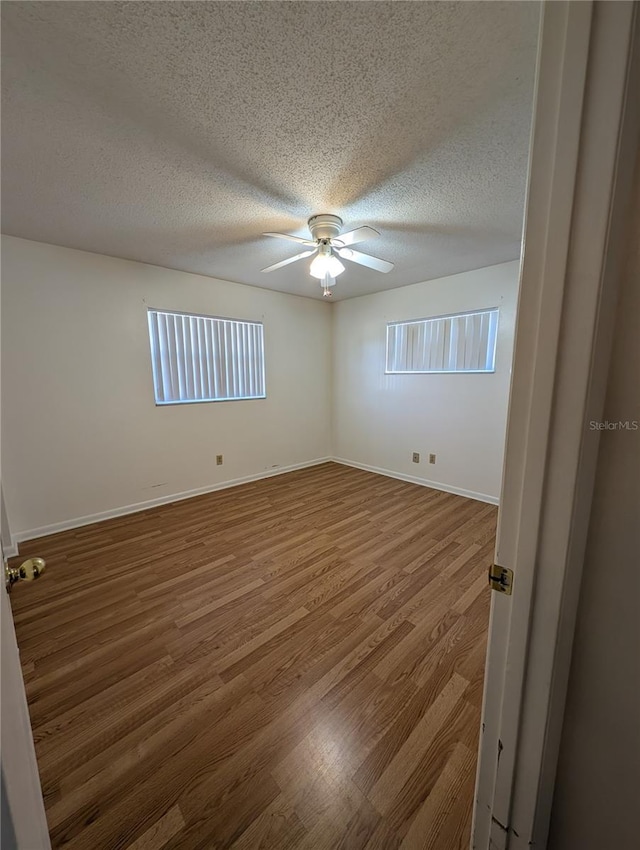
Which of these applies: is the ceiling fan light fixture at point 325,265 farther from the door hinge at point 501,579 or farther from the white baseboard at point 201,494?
the white baseboard at point 201,494

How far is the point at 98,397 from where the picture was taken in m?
2.87

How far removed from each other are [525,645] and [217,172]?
7.36 ft

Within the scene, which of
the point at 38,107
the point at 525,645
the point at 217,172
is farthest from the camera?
the point at 217,172

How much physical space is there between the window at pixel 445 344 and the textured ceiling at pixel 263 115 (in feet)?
3.73

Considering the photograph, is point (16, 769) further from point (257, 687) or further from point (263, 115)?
point (263, 115)

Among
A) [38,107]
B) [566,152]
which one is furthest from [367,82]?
[38,107]

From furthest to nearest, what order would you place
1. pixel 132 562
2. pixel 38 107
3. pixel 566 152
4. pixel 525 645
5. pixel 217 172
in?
pixel 132 562, pixel 217 172, pixel 38 107, pixel 525 645, pixel 566 152

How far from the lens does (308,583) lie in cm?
205

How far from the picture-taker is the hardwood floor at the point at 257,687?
0.99 metres

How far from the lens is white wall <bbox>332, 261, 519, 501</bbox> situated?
3186 mm

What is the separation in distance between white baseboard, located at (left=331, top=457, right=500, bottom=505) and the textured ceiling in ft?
8.15

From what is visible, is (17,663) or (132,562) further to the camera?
(132,562)

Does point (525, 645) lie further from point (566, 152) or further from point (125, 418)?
point (125, 418)

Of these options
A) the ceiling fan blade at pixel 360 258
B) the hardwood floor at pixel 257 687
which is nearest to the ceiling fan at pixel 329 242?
the ceiling fan blade at pixel 360 258
